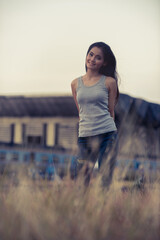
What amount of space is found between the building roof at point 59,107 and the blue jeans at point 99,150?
7058 millimetres

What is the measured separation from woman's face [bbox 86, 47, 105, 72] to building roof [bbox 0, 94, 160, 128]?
6.97 meters

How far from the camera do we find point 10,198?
8.70ft

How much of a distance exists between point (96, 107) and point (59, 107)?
10.0 meters

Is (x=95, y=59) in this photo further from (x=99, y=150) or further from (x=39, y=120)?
(x=39, y=120)

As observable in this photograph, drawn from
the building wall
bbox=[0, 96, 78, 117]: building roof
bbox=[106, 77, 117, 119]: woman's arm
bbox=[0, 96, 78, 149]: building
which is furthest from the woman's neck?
the building wall

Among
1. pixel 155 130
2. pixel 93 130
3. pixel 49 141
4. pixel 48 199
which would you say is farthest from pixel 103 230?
pixel 49 141

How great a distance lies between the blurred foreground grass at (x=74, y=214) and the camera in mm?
2043

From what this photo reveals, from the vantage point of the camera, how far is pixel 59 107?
1316 centimetres

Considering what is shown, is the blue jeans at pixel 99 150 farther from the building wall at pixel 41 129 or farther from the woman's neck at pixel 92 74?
the building wall at pixel 41 129

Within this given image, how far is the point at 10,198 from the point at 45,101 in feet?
32.9

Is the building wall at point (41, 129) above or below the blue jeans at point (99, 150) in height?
below

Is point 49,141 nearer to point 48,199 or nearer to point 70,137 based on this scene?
point 70,137

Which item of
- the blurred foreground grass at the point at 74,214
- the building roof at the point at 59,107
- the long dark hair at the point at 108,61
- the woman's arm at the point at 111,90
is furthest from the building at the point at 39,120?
the blurred foreground grass at the point at 74,214

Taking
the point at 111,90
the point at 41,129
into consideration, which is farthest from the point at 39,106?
the point at 111,90
